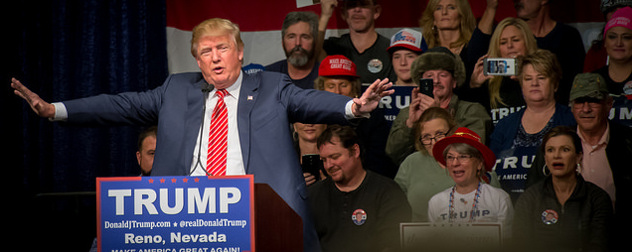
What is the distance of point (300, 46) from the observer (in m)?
4.39

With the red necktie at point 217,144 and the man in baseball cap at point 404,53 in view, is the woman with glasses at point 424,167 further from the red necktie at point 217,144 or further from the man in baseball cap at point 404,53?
the red necktie at point 217,144

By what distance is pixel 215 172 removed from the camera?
2.38 metres

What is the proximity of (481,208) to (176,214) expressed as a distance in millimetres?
1964

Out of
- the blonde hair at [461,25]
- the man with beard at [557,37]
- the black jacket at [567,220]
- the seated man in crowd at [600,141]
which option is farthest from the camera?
the blonde hair at [461,25]

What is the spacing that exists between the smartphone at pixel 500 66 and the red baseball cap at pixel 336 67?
792 millimetres

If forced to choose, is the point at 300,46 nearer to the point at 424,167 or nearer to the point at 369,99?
the point at 424,167

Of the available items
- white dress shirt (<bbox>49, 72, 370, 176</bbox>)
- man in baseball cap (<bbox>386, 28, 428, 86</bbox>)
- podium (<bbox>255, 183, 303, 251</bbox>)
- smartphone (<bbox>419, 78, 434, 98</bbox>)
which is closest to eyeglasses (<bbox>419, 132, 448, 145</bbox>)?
smartphone (<bbox>419, 78, 434, 98</bbox>)

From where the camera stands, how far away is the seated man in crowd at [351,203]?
357 cm

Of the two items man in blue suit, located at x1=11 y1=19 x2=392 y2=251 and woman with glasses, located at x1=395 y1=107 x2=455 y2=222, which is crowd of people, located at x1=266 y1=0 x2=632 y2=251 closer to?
woman with glasses, located at x1=395 y1=107 x2=455 y2=222

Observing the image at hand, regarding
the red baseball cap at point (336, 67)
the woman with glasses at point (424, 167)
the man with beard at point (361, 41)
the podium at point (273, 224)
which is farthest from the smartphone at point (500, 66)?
the podium at point (273, 224)

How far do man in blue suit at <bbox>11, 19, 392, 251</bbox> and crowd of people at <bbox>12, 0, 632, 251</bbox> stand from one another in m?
0.11

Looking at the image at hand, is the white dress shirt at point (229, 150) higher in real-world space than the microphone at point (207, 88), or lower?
lower

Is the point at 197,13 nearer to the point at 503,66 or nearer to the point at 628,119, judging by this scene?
the point at 503,66

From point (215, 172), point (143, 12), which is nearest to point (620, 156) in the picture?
point (215, 172)
